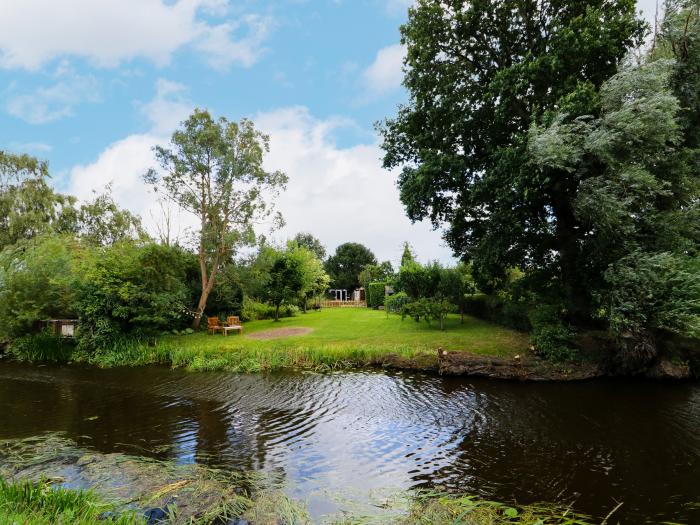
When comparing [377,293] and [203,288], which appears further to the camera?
[377,293]

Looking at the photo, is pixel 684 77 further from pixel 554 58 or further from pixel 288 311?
pixel 288 311

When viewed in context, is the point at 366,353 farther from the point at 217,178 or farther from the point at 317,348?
the point at 217,178

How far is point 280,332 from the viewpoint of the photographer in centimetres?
1916

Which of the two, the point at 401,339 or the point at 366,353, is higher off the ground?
the point at 401,339

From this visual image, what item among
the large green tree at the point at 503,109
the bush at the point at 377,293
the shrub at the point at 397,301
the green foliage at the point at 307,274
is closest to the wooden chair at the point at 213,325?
the green foliage at the point at 307,274

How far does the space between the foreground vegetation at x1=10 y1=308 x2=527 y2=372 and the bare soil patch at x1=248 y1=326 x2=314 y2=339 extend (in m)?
0.28

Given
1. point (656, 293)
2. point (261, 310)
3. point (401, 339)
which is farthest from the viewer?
point (261, 310)

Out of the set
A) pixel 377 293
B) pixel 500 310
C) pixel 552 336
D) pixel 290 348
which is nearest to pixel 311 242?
pixel 377 293

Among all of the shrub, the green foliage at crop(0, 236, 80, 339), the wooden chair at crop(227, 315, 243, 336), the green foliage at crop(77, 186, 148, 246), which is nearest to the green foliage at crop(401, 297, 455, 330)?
the shrub

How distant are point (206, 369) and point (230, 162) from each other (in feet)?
34.7

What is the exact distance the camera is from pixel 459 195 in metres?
15.8

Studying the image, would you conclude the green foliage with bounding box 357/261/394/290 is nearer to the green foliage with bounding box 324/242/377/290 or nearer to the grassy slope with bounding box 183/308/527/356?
the green foliage with bounding box 324/242/377/290

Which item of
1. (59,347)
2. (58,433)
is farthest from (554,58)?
(59,347)

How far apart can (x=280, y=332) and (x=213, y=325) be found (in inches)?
138
